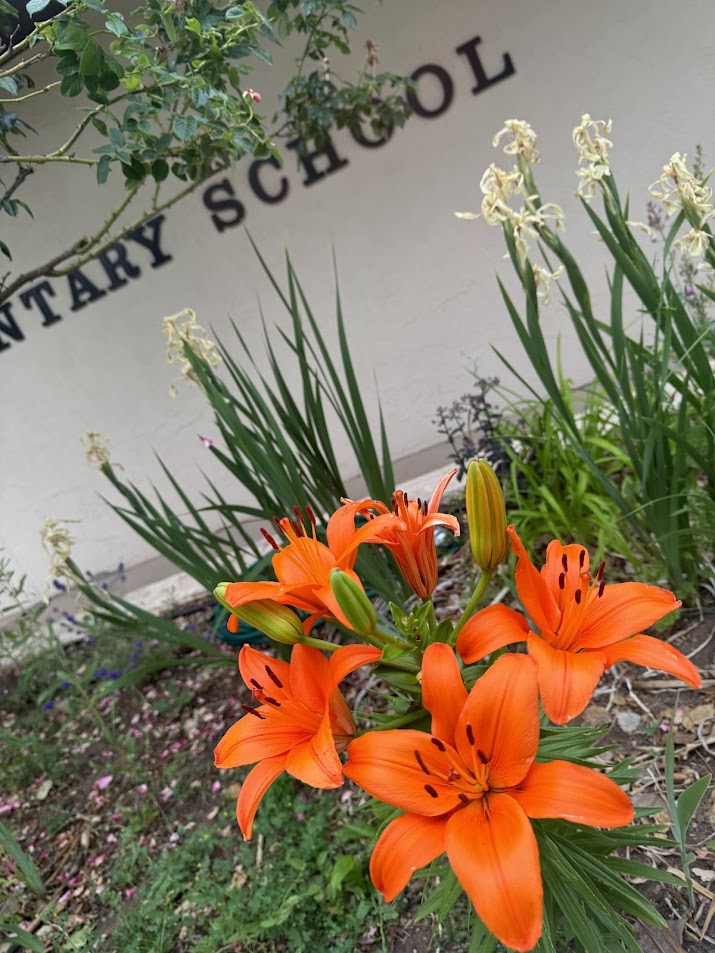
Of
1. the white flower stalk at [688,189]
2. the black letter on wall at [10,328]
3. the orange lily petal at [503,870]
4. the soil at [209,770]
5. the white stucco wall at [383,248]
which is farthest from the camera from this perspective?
the black letter on wall at [10,328]

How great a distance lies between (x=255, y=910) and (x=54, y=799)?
0.96m

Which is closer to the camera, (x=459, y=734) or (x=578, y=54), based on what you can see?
(x=459, y=734)

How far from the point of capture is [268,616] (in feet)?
2.17

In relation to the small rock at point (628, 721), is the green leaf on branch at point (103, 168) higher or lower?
higher

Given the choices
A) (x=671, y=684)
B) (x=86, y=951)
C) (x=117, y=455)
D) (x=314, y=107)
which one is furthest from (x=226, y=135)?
(x=117, y=455)

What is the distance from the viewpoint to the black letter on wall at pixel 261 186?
104 inches

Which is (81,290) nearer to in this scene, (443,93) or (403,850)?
(443,93)

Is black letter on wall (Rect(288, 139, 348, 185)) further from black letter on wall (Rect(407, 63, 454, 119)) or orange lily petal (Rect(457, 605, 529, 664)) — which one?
orange lily petal (Rect(457, 605, 529, 664))

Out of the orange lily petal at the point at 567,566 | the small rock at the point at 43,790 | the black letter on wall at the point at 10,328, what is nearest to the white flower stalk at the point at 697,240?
the orange lily petal at the point at 567,566

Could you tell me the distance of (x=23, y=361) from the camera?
3002 mm

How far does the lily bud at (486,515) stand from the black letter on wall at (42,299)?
2.85m

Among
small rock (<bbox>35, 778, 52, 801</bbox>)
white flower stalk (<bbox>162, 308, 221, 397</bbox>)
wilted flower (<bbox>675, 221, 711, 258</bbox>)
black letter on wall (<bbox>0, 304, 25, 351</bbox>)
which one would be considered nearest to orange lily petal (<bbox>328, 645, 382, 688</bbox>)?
wilted flower (<bbox>675, 221, 711, 258</bbox>)

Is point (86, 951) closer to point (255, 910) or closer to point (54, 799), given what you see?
point (255, 910)

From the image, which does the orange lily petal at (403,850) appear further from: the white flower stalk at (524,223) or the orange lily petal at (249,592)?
the white flower stalk at (524,223)
